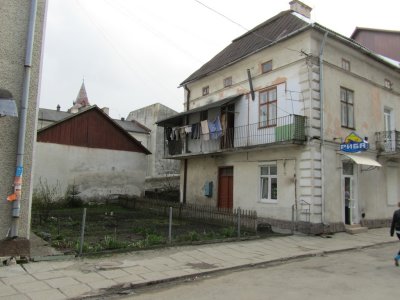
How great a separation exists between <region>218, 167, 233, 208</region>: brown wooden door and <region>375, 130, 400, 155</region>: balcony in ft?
24.2

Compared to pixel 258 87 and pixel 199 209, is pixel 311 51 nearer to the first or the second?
pixel 258 87

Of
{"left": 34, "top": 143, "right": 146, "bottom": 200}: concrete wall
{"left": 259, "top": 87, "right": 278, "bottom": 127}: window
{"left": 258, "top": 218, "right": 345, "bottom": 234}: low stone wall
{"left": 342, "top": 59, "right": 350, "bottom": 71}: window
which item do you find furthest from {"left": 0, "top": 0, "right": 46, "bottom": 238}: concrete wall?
{"left": 34, "top": 143, "right": 146, "bottom": 200}: concrete wall

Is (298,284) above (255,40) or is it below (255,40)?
below

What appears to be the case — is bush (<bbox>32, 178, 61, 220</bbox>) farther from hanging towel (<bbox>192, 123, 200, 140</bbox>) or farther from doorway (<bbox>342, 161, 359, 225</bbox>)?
doorway (<bbox>342, 161, 359, 225</bbox>)

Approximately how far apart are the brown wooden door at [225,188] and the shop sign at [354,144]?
6.14 metres

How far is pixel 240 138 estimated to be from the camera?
59.1 ft

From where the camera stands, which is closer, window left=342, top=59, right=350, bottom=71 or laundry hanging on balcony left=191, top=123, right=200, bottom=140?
window left=342, top=59, right=350, bottom=71

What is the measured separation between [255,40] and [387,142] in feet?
27.8

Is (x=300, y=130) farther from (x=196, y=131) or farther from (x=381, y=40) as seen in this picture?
(x=381, y=40)

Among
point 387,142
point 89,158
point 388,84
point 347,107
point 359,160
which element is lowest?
point 359,160

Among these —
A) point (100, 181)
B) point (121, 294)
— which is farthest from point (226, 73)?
point (121, 294)

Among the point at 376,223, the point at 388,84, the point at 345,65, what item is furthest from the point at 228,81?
the point at 376,223

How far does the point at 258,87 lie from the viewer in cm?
1747

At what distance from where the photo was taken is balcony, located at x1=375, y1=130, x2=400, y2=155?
58.9 ft
